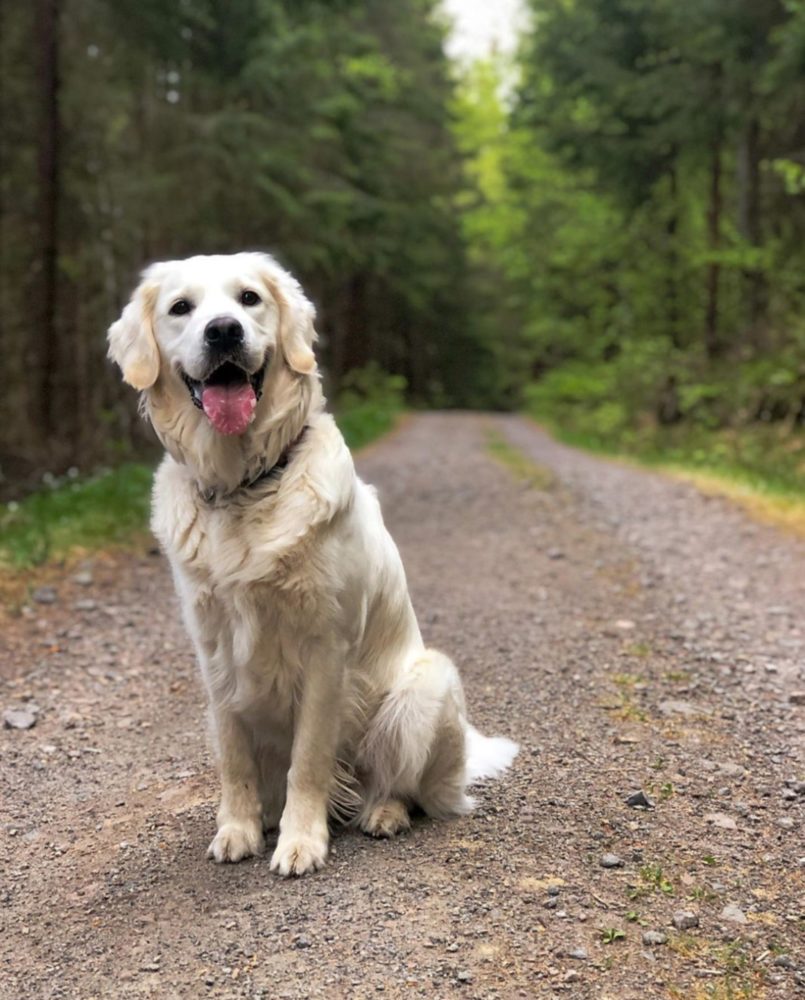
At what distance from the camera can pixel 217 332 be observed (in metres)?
2.91

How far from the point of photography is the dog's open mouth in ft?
9.70

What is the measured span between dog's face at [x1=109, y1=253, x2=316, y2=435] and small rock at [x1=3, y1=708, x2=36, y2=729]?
191 cm

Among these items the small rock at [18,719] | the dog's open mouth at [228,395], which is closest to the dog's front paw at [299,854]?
the dog's open mouth at [228,395]

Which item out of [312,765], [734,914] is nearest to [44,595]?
[312,765]

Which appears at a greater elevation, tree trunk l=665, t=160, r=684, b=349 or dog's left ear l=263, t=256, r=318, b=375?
tree trunk l=665, t=160, r=684, b=349

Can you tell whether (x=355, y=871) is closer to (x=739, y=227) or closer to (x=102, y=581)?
(x=102, y=581)

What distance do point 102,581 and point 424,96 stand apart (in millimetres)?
23314

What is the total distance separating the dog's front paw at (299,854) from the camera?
2.87 m

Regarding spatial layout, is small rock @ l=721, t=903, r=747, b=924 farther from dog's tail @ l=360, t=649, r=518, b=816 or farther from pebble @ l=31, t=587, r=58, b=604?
pebble @ l=31, t=587, r=58, b=604

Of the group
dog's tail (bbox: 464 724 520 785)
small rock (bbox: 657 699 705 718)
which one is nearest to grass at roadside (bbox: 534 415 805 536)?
small rock (bbox: 657 699 705 718)

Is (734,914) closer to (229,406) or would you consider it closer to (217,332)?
(229,406)

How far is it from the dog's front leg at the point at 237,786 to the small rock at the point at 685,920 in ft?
4.15

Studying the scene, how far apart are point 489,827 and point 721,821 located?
29.4 inches

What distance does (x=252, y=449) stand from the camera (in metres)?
3.04
